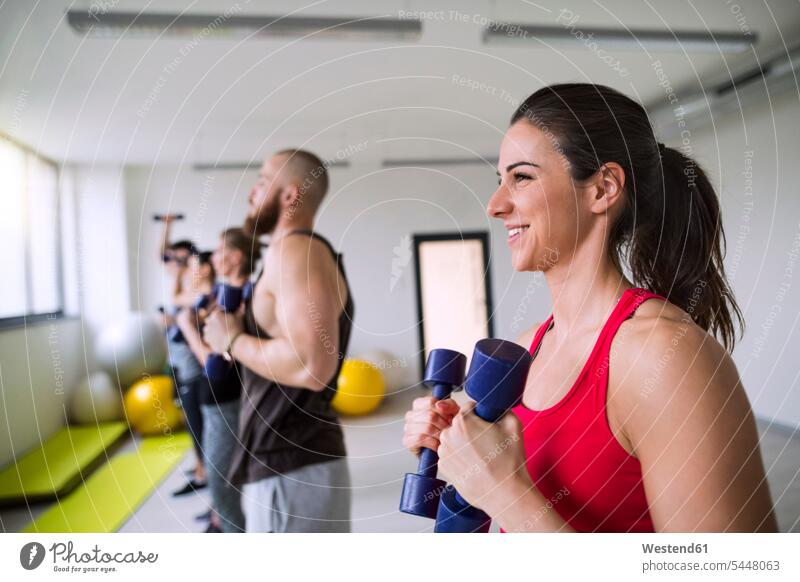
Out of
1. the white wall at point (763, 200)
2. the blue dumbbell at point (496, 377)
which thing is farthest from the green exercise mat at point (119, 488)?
the white wall at point (763, 200)

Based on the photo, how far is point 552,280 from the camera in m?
0.77

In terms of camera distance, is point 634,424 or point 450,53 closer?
point 634,424

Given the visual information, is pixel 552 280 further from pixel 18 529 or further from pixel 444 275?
pixel 18 529

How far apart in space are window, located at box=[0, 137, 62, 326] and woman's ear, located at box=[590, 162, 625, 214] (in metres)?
0.96

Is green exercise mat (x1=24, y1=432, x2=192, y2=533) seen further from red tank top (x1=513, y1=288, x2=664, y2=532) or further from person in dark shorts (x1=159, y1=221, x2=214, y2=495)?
red tank top (x1=513, y1=288, x2=664, y2=532)

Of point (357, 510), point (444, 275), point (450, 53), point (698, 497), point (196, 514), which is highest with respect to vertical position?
point (450, 53)

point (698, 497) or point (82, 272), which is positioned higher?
point (82, 272)

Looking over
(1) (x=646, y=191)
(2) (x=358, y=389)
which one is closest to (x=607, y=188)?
(1) (x=646, y=191)

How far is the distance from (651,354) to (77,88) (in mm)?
1337

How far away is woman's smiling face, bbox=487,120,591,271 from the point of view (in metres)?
0.70

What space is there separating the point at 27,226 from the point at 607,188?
3.65ft

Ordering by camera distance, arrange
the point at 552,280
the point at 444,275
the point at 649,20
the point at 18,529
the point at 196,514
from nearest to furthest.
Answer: the point at 552,280 < the point at 18,529 < the point at 444,275 < the point at 649,20 < the point at 196,514

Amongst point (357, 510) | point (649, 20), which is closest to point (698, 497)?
Answer: point (357, 510)

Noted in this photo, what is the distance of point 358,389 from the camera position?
1.56 meters
